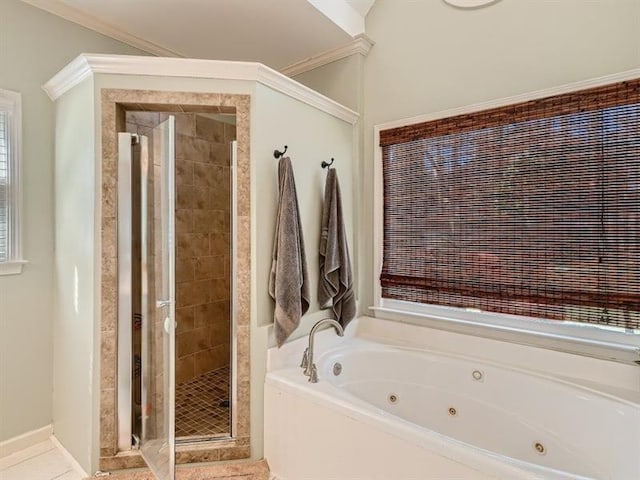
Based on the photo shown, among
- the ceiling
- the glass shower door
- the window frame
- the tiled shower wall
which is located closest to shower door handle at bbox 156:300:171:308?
the glass shower door

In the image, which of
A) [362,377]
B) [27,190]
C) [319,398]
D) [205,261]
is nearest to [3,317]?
[27,190]

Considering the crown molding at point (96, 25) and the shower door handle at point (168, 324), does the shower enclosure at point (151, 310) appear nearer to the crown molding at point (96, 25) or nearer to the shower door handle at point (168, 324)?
the shower door handle at point (168, 324)

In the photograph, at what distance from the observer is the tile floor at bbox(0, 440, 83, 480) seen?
1865 millimetres

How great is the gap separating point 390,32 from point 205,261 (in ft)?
7.55

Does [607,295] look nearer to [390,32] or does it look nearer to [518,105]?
[518,105]

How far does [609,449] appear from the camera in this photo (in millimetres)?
1587

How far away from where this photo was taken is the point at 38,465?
1957mm

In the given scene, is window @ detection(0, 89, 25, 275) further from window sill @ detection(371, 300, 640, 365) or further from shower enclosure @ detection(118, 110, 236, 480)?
window sill @ detection(371, 300, 640, 365)

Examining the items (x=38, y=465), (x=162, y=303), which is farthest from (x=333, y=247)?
(x=38, y=465)

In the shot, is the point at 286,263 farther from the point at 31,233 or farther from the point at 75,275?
the point at 31,233

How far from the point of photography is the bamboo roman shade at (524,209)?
1.82 metres

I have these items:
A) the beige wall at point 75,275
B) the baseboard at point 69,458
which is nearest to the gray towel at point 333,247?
the beige wall at point 75,275

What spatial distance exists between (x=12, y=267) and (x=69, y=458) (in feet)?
3.62

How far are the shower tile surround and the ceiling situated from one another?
803mm
